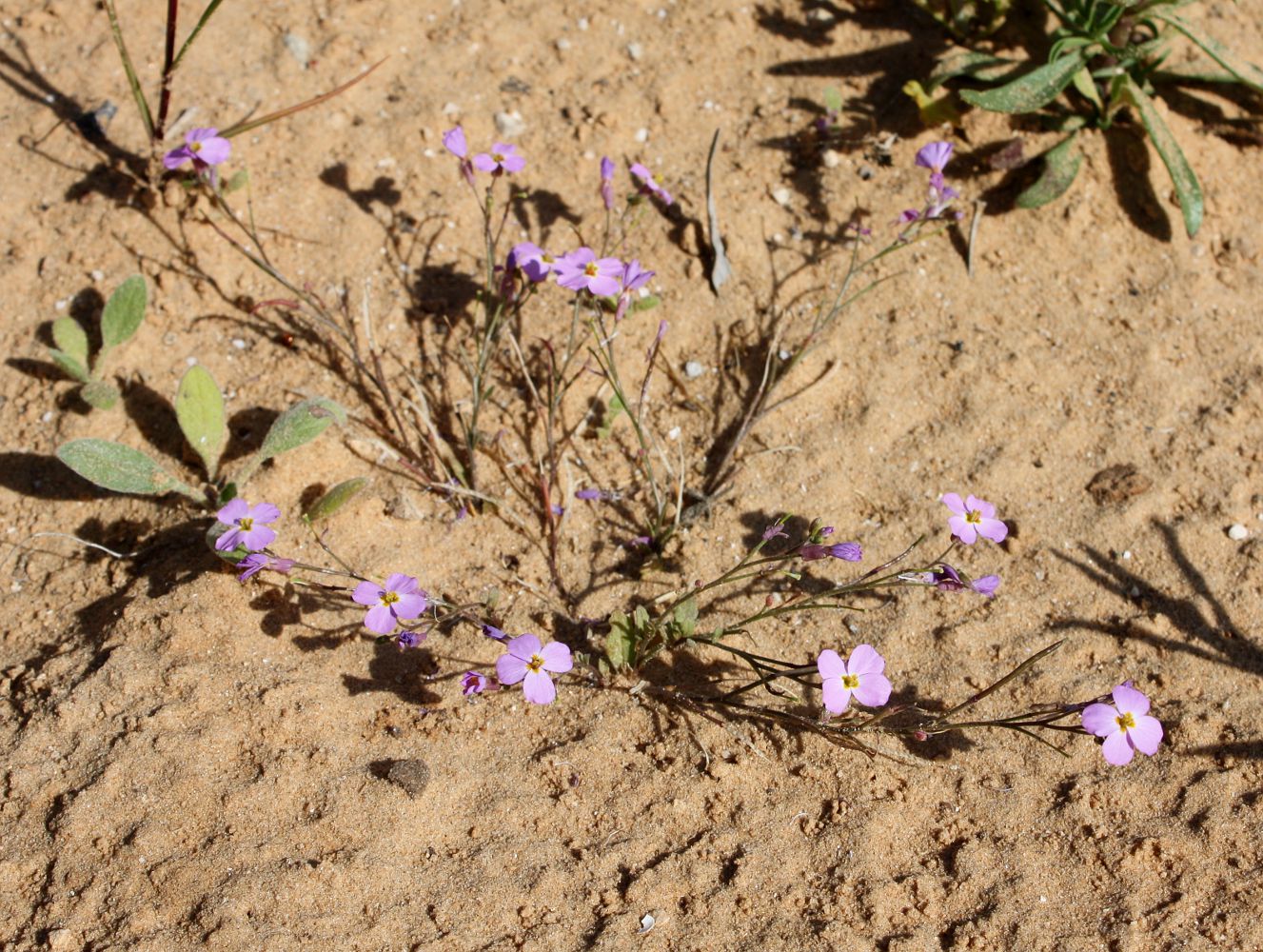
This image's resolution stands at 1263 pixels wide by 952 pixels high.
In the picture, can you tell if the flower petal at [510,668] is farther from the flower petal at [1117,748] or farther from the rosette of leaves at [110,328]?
the rosette of leaves at [110,328]

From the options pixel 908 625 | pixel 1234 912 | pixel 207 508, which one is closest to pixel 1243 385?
pixel 908 625

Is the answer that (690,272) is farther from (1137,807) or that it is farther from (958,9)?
(1137,807)

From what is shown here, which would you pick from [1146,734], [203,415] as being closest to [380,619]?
[203,415]

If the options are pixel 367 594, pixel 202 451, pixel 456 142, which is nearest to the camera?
pixel 367 594

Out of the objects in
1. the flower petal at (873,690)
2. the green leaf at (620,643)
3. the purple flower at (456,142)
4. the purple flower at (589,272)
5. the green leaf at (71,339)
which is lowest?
the green leaf at (620,643)

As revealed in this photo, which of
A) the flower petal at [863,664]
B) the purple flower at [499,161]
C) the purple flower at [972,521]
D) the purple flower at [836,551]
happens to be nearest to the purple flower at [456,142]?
the purple flower at [499,161]

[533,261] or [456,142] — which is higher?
[456,142]

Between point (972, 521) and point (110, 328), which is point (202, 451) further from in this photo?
point (972, 521)
